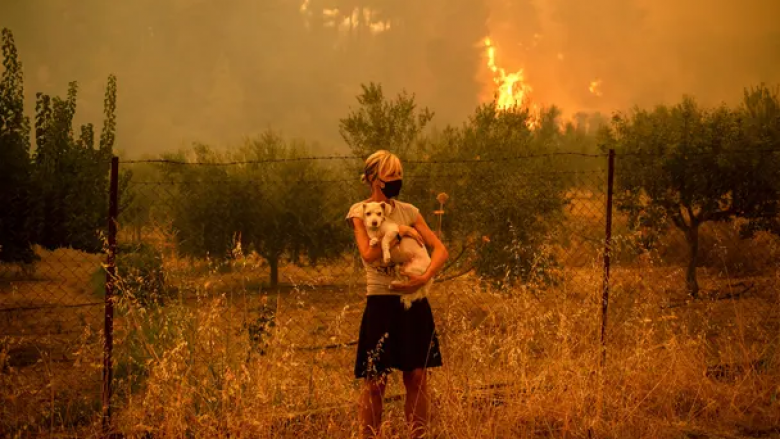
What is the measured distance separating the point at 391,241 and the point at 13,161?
8.53m

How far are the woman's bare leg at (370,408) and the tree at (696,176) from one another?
407 inches

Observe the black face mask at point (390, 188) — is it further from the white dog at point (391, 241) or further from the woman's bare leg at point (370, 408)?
the woman's bare leg at point (370, 408)

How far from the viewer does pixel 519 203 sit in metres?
11.9

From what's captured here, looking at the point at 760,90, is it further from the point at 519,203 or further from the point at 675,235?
the point at 519,203

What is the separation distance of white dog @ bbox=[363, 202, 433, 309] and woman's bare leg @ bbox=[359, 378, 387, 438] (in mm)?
588

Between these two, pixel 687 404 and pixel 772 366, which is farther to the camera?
pixel 772 366

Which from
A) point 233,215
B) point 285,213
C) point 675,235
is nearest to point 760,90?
point 675,235

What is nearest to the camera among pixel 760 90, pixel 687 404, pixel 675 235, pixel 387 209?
→ pixel 387 209

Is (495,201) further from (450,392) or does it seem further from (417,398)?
(417,398)

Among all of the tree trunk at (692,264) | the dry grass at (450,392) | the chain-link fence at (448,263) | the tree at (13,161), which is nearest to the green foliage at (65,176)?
→ the tree at (13,161)

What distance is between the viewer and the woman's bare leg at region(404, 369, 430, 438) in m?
3.75

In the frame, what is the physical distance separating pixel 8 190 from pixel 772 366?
10845 mm

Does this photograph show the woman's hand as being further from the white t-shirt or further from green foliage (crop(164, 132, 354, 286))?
green foliage (crop(164, 132, 354, 286))

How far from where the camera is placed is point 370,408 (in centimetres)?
378
